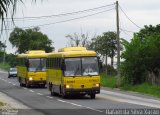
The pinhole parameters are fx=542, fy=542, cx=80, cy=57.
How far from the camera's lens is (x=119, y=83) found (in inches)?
1759

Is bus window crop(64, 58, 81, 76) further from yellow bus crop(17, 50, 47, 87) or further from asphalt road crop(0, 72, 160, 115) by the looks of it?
yellow bus crop(17, 50, 47, 87)

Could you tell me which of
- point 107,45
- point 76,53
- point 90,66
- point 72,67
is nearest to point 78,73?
point 72,67

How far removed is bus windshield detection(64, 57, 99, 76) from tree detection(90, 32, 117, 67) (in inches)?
1761

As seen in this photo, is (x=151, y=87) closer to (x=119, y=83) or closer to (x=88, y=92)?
(x=119, y=83)

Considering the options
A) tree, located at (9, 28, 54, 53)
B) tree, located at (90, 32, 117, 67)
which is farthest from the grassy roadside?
tree, located at (9, 28, 54, 53)

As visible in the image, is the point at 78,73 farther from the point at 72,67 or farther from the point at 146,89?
the point at 146,89

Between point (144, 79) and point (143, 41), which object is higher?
point (143, 41)

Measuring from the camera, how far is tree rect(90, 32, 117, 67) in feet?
242

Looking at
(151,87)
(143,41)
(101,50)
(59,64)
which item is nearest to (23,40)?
(101,50)

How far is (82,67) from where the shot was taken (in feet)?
91.6

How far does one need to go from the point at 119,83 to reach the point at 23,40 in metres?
70.7

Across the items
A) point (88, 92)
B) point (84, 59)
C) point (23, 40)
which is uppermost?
point (23, 40)

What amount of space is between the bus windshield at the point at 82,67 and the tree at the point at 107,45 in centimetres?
4473

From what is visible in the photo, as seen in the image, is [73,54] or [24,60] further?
[24,60]
